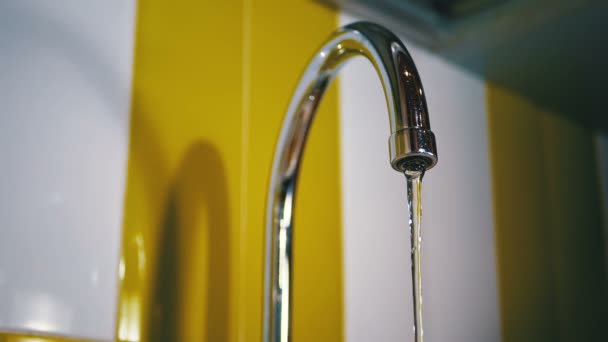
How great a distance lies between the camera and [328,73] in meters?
0.57

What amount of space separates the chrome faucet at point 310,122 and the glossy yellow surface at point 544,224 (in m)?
0.77

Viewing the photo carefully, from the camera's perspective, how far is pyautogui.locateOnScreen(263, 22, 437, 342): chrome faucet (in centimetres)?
44

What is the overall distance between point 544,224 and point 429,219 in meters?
0.46

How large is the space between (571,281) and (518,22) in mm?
678

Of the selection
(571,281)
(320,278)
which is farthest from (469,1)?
(571,281)

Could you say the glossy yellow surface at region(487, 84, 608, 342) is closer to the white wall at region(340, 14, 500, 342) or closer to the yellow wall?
the white wall at region(340, 14, 500, 342)

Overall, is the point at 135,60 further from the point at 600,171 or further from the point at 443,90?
the point at 600,171

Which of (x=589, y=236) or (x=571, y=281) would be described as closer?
(x=571, y=281)

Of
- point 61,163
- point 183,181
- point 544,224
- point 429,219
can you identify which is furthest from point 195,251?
point 544,224

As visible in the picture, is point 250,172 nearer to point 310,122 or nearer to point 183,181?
point 183,181

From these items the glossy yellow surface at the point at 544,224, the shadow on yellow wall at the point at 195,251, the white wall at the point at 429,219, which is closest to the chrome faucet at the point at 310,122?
the shadow on yellow wall at the point at 195,251

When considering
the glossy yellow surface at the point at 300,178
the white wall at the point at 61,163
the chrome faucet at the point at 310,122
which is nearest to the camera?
the chrome faucet at the point at 310,122

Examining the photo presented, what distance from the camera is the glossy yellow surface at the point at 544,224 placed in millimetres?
1291

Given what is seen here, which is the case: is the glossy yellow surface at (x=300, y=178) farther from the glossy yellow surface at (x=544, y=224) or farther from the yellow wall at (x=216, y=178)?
the glossy yellow surface at (x=544, y=224)
